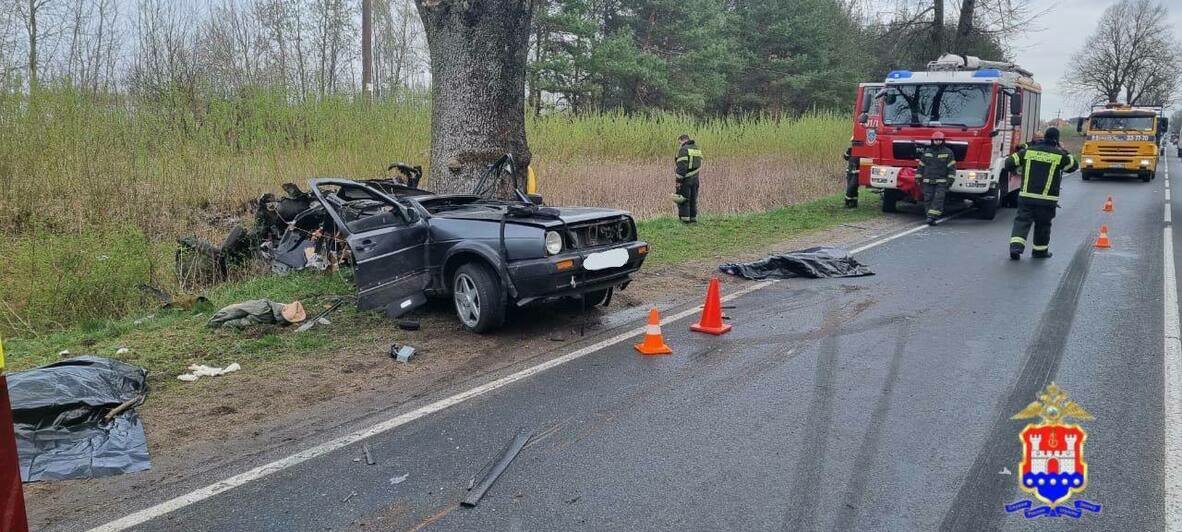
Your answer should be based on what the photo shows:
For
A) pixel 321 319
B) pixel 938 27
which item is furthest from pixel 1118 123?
pixel 321 319

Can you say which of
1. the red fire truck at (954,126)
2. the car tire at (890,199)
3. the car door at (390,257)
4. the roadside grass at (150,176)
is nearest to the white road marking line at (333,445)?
the car door at (390,257)

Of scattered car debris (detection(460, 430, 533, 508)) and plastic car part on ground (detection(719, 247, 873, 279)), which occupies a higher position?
plastic car part on ground (detection(719, 247, 873, 279))

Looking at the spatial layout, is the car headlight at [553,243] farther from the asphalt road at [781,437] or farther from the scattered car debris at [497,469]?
the scattered car debris at [497,469]

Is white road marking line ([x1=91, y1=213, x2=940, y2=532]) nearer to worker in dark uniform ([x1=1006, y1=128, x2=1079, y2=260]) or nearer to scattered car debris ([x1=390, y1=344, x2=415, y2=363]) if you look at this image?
scattered car debris ([x1=390, y1=344, x2=415, y2=363])

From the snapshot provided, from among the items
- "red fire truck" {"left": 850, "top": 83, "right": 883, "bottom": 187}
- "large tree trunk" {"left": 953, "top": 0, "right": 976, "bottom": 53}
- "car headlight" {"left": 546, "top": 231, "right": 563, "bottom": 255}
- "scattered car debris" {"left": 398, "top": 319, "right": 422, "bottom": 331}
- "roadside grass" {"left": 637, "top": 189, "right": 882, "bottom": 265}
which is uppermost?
"large tree trunk" {"left": 953, "top": 0, "right": 976, "bottom": 53}

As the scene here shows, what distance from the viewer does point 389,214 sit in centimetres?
659

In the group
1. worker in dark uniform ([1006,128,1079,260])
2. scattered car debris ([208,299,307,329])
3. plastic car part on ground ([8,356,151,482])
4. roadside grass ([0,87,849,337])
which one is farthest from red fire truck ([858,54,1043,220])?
plastic car part on ground ([8,356,151,482])

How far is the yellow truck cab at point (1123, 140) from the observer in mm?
25125

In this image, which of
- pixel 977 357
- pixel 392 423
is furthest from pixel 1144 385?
pixel 392 423

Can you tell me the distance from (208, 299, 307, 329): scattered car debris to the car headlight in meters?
2.30

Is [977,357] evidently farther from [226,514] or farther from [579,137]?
[579,137]

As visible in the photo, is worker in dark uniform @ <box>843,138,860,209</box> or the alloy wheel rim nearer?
the alloy wheel rim

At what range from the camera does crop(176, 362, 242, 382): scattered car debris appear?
520 centimetres

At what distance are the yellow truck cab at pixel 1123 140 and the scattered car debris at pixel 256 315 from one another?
90.9 feet
